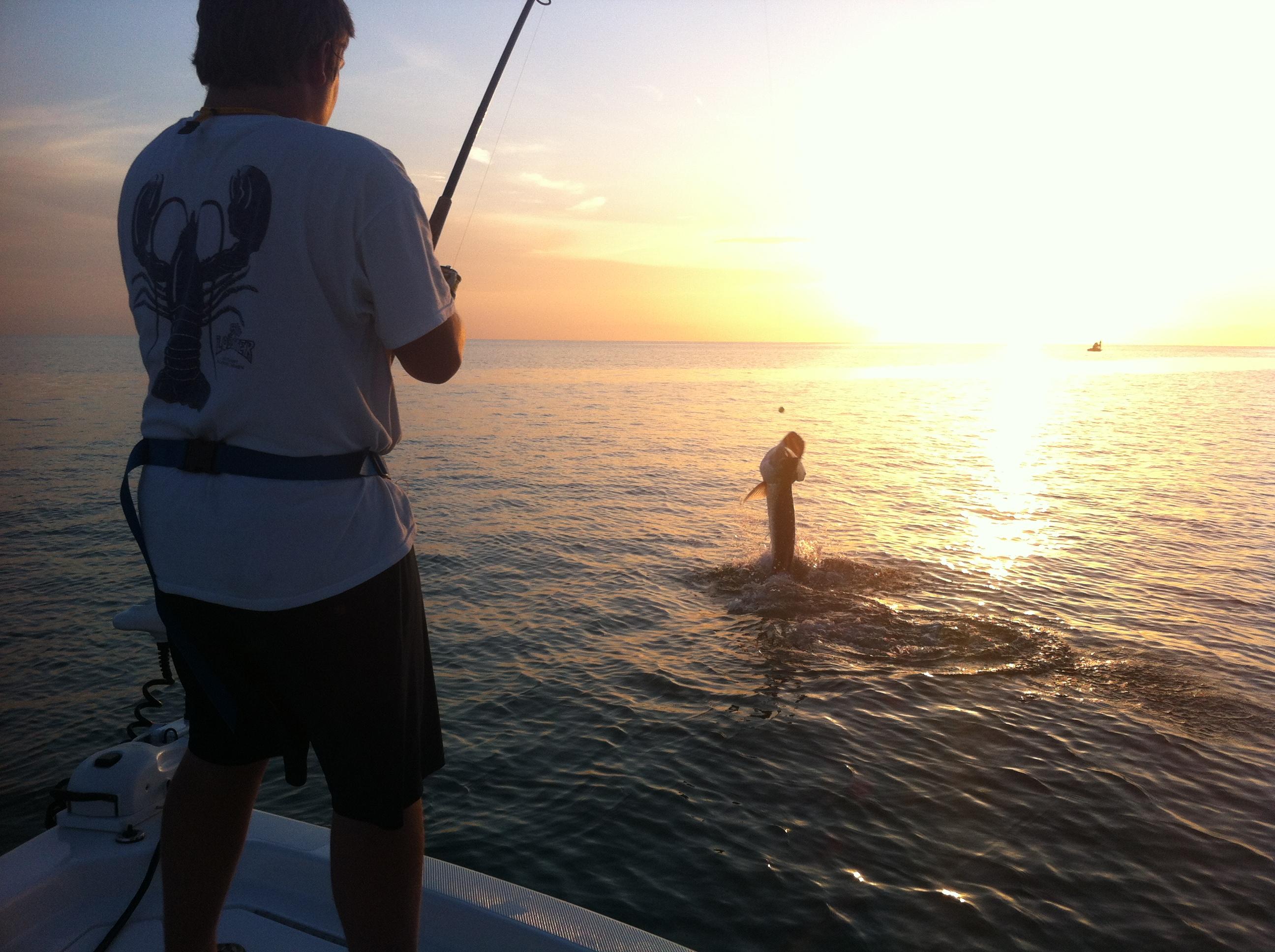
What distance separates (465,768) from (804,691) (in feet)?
10.2

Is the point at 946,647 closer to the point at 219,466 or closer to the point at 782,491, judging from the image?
the point at 782,491

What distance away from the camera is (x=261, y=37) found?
1.95m

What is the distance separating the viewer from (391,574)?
2064 millimetres

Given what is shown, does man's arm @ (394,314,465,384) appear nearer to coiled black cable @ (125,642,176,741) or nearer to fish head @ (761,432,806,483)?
coiled black cable @ (125,642,176,741)

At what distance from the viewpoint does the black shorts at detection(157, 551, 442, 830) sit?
1.97 m

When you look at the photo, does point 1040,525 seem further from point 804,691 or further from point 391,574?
point 391,574

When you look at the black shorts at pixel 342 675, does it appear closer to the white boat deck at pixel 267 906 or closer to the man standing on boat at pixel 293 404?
the man standing on boat at pixel 293 404

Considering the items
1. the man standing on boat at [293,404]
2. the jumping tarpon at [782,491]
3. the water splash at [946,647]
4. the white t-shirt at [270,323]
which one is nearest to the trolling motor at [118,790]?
the man standing on boat at [293,404]

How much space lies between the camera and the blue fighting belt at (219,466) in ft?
6.18

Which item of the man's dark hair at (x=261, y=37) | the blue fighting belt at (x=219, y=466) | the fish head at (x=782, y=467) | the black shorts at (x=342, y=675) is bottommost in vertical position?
the fish head at (x=782, y=467)

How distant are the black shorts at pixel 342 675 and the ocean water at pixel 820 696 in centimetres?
313

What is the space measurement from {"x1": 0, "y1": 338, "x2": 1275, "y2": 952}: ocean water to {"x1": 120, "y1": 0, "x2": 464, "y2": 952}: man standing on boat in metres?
3.22

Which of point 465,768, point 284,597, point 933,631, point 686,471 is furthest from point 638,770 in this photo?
point 686,471

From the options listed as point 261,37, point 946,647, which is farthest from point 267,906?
point 946,647
